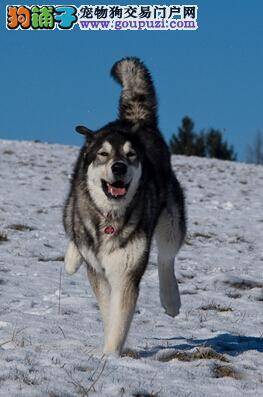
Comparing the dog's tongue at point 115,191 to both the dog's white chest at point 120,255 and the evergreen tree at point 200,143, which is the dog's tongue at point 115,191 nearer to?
the dog's white chest at point 120,255

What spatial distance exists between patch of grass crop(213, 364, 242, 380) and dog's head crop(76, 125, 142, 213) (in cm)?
128

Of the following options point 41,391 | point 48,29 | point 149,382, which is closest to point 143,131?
point 149,382

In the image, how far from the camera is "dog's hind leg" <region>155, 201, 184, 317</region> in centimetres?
611

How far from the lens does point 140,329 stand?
19.6 ft

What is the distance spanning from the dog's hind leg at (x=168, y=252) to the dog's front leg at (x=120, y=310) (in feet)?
3.96

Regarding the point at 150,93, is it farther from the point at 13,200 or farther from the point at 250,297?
the point at 13,200

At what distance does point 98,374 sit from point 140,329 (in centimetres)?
191

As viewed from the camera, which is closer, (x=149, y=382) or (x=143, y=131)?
(x=149, y=382)

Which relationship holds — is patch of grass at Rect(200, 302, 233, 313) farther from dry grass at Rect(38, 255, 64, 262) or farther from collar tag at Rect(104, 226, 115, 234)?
dry grass at Rect(38, 255, 64, 262)

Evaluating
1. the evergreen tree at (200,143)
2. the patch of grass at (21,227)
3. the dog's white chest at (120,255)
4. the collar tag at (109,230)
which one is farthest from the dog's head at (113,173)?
the evergreen tree at (200,143)

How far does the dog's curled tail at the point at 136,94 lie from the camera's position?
6312 millimetres

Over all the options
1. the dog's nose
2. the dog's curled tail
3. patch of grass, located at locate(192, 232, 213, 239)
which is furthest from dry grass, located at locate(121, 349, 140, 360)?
patch of grass, located at locate(192, 232, 213, 239)

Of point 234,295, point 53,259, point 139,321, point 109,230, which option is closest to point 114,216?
point 109,230

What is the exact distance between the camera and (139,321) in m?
6.26
